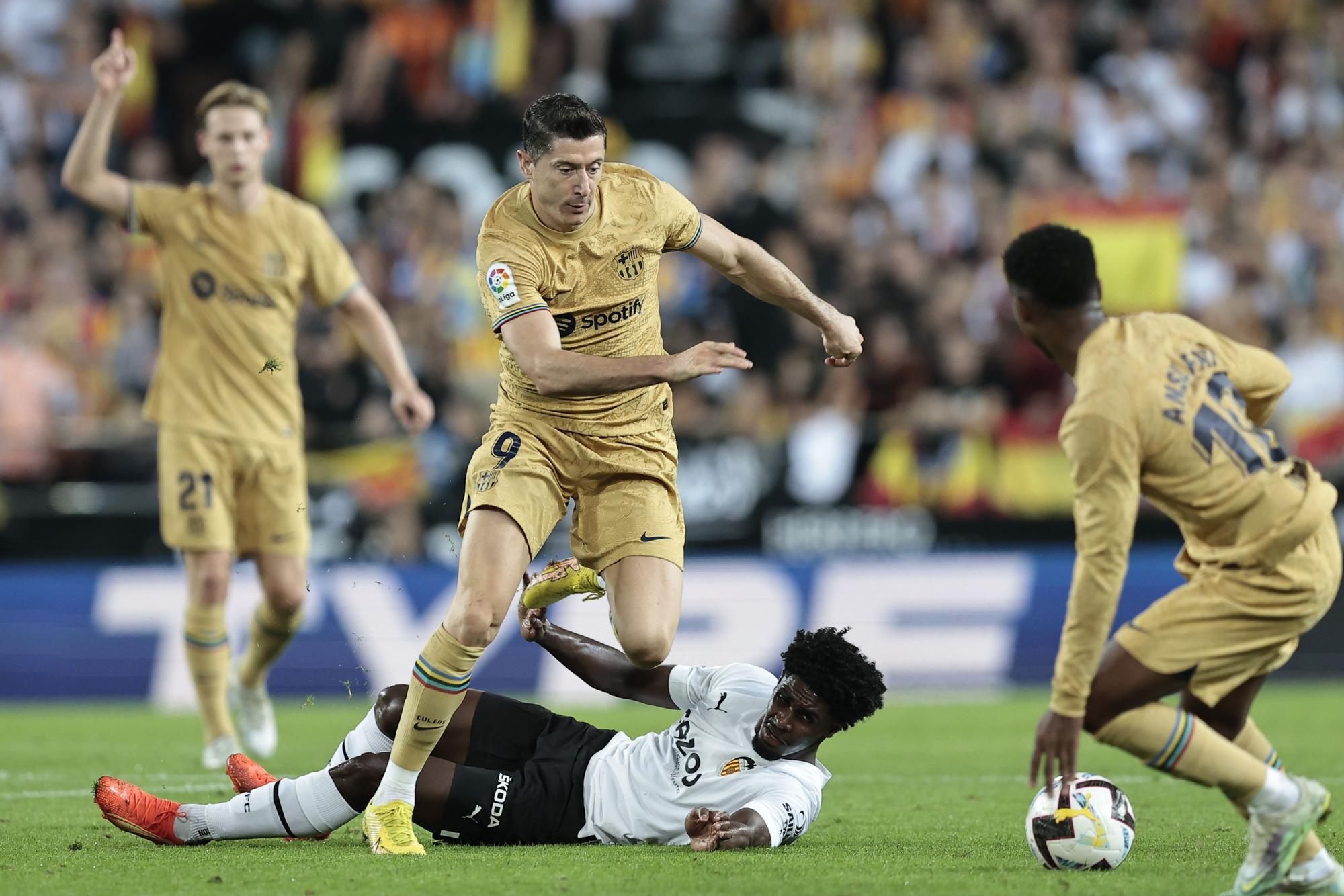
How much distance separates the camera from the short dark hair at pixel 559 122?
6203mm

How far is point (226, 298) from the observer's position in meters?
9.01

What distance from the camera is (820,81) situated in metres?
17.6

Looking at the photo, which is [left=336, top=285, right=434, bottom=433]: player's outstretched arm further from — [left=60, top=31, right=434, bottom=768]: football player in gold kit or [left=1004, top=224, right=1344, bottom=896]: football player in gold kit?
[left=1004, top=224, right=1344, bottom=896]: football player in gold kit

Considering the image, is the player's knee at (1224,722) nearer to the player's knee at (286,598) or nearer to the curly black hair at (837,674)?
the curly black hair at (837,674)

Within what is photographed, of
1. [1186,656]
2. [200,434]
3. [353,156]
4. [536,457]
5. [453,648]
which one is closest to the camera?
[1186,656]

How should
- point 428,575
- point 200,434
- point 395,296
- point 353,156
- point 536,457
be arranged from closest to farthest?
1. point 536,457
2. point 200,434
3. point 428,575
4. point 395,296
5. point 353,156

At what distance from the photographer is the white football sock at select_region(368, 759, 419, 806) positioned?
19.8 ft

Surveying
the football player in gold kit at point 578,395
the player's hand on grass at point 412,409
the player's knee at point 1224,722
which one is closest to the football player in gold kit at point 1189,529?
the player's knee at point 1224,722

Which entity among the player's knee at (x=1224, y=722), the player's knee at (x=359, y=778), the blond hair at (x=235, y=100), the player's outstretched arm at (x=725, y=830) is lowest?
the player's outstretched arm at (x=725, y=830)

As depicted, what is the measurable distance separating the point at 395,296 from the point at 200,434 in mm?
7394

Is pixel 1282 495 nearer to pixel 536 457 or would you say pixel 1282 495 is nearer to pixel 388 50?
pixel 536 457

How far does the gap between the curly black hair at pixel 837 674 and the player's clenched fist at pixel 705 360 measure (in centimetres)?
105

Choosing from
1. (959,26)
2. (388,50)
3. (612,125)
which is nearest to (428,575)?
(612,125)

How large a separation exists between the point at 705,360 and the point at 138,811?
255 centimetres
